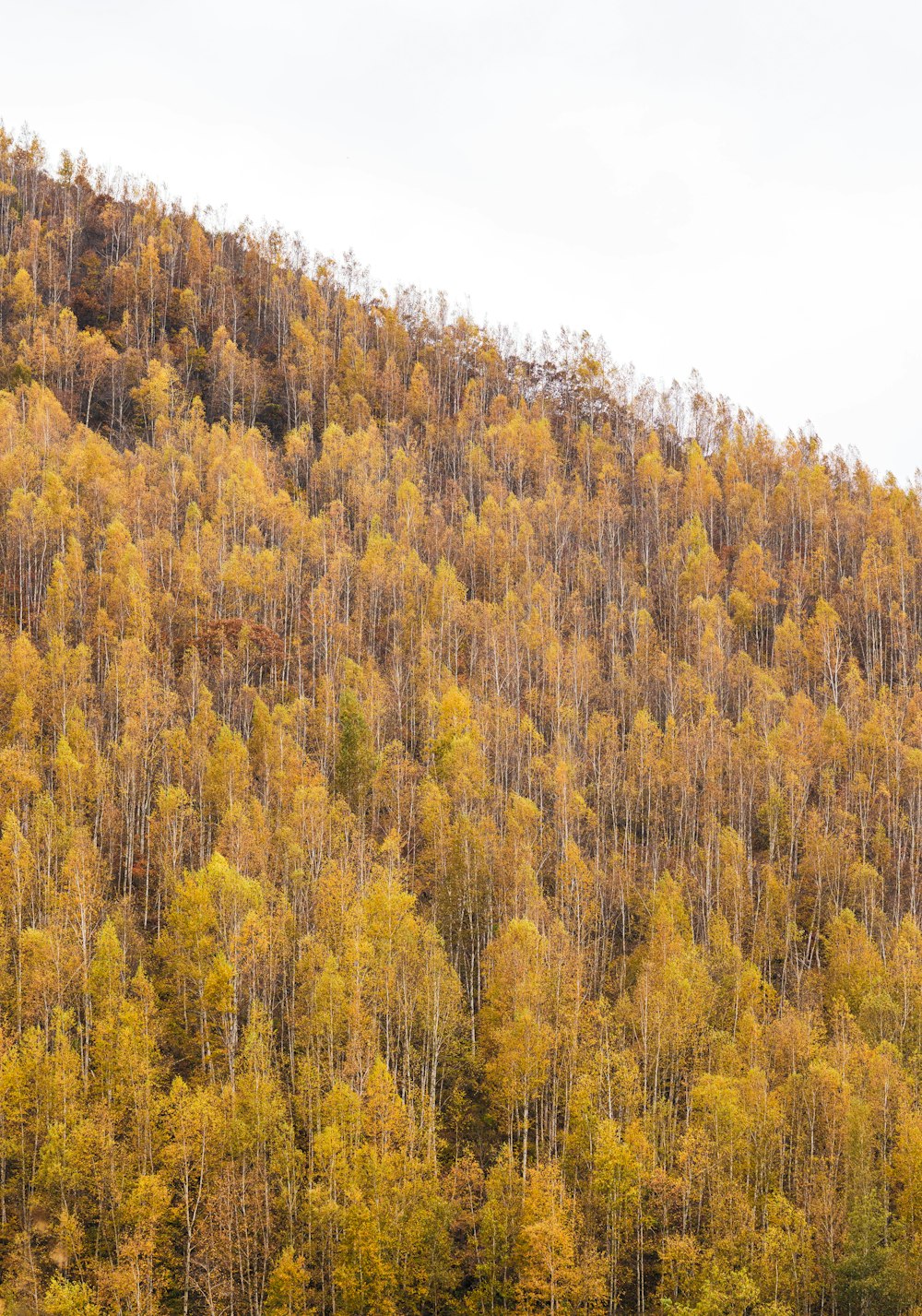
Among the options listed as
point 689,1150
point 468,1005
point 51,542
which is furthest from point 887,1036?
point 51,542

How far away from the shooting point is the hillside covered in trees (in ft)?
149

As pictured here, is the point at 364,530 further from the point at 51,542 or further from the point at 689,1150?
the point at 689,1150

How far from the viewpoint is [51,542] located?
89250 millimetres

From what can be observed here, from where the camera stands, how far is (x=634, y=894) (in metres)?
72.1

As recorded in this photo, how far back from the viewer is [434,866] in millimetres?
69312

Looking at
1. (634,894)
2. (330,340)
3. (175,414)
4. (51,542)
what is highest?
(330,340)

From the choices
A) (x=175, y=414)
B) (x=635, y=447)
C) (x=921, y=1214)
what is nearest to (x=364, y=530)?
(x=175, y=414)

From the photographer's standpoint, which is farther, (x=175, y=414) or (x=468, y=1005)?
(x=175, y=414)

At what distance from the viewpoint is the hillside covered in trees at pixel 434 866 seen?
45.3 m

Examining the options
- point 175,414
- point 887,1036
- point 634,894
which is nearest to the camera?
point 887,1036

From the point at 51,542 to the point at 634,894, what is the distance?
5302cm

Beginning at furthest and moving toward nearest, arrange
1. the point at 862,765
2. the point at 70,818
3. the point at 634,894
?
1. the point at 862,765
2. the point at 634,894
3. the point at 70,818

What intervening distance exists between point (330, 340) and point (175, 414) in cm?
3559

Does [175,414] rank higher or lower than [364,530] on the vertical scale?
higher
